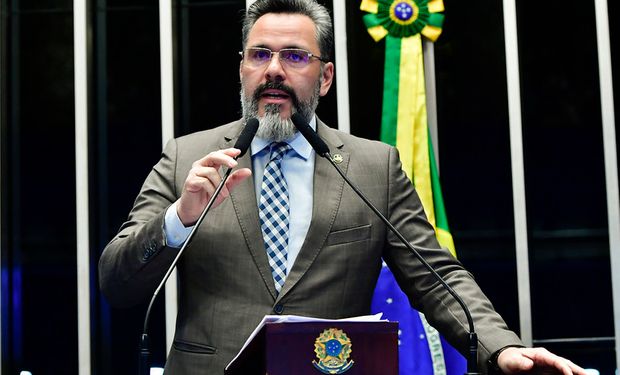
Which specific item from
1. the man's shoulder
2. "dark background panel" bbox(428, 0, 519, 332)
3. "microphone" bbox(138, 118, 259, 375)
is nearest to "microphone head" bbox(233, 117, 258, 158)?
"microphone" bbox(138, 118, 259, 375)

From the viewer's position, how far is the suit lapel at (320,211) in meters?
2.27

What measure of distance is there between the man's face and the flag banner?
1185 millimetres

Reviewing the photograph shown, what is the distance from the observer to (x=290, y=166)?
2439 mm

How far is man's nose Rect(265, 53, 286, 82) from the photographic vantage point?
2.37 metres

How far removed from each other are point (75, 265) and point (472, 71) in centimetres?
188

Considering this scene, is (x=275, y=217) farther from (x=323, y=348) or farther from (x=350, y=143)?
Result: (x=323, y=348)

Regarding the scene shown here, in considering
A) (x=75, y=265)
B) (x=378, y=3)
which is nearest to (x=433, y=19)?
(x=378, y=3)

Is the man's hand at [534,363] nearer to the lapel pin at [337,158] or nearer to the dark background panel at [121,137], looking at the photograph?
the lapel pin at [337,158]

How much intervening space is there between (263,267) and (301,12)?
0.71 m

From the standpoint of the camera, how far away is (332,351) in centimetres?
166

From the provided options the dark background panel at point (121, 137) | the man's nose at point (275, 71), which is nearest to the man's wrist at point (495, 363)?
the man's nose at point (275, 71)

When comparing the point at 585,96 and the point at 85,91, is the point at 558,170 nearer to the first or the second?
the point at 585,96

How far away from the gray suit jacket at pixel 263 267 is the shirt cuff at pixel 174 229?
93mm

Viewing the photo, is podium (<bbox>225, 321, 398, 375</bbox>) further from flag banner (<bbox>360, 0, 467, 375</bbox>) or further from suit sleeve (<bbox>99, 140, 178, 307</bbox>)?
flag banner (<bbox>360, 0, 467, 375</bbox>)
